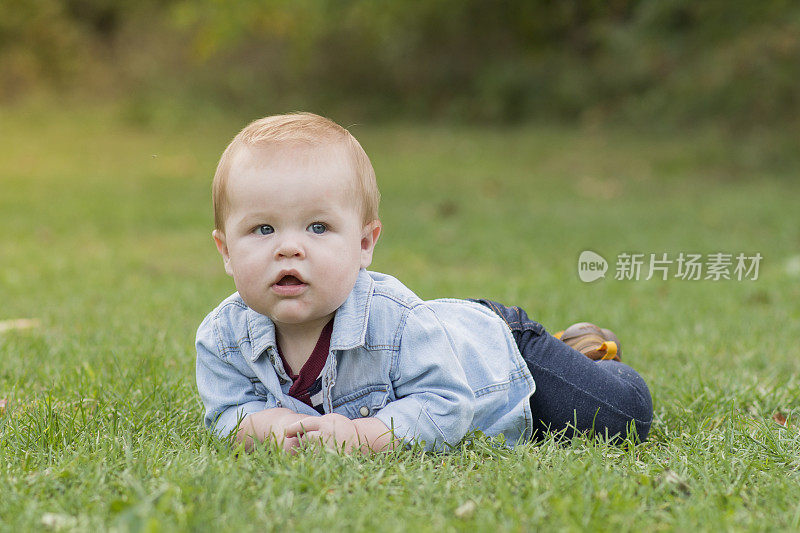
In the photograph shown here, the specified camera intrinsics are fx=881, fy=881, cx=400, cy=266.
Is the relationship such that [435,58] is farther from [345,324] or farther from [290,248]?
[290,248]

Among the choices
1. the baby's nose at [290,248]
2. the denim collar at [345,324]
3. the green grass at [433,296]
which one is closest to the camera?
the green grass at [433,296]

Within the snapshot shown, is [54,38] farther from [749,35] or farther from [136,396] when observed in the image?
[136,396]

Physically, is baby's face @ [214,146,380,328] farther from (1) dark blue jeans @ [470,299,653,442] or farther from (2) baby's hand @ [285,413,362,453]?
(1) dark blue jeans @ [470,299,653,442]

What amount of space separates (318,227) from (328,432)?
0.56m

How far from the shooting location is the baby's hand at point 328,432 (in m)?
2.36

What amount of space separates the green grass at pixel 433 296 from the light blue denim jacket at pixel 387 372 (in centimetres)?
12

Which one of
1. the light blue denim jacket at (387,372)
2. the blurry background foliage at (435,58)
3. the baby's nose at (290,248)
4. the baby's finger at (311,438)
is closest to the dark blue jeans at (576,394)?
the light blue denim jacket at (387,372)

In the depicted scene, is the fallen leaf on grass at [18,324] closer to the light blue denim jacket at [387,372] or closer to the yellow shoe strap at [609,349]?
the light blue denim jacket at [387,372]

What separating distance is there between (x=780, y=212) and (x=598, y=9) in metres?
8.77

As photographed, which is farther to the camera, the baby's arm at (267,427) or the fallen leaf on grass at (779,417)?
the fallen leaf on grass at (779,417)

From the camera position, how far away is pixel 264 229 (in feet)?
7.80

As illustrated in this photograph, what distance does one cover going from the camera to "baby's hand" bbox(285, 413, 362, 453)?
7.75ft

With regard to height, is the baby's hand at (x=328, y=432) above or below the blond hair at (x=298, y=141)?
below

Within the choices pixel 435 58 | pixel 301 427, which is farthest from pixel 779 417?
pixel 435 58
